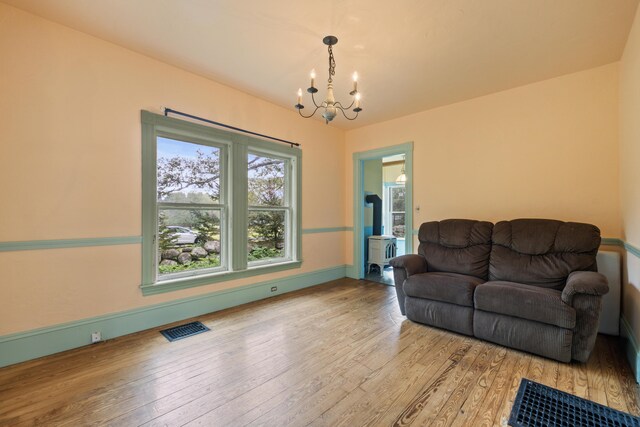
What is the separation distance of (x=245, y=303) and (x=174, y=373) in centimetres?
159

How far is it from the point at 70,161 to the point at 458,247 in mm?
3978

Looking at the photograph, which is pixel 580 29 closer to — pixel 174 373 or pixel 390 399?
pixel 390 399

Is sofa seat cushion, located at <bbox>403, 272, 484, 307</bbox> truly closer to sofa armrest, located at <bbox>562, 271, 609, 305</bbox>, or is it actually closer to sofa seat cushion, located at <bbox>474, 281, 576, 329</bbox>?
sofa seat cushion, located at <bbox>474, 281, 576, 329</bbox>

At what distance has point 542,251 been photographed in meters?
2.83

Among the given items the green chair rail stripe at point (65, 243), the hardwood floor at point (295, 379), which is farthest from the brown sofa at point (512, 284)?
the green chair rail stripe at point (65, 243)

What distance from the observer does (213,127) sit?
133 inches

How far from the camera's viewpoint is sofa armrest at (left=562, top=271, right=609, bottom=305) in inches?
81.9

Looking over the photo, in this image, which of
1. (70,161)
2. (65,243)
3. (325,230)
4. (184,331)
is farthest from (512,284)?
(70,161)

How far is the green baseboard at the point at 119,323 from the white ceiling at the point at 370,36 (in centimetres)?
254

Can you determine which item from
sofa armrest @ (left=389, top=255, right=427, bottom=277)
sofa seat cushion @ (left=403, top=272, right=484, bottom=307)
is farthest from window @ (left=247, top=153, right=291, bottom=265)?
sofa seat cushion @ (left=403, top=272, right=484, bottom=307)

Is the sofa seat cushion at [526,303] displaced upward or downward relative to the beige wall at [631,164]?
downward

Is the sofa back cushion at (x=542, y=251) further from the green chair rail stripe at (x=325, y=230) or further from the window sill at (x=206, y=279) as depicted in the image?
the window sill at (x=206, y=279)

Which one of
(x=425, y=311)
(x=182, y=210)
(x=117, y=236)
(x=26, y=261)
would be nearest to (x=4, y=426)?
(x=26, y=261)

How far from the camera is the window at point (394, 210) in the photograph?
7355 mm
